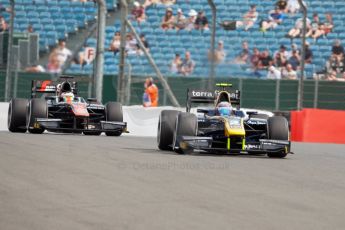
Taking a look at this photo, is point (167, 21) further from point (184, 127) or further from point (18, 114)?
point (184, 127)

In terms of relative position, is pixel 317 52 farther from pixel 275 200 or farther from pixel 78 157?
pixel 275 200

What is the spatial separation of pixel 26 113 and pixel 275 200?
41.6 ft

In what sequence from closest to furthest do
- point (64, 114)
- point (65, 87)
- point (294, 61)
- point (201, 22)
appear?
point (64, 114) → point (65, 87) → point (294, 61) → point (201, 22)

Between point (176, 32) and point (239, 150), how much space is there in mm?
11271

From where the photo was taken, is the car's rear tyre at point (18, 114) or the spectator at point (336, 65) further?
the spectator at point (336, 65)

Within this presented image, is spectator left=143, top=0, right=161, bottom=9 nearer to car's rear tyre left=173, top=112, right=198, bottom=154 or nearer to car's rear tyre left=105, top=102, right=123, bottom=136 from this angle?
car's rear tyre left=105, top=102, right=123, bottom=136

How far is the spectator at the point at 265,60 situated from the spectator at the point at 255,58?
92 mm

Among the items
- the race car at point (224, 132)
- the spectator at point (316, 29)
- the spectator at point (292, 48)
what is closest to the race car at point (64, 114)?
the race car at point (224, 132)

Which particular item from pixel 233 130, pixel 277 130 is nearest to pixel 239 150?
pixel 233 130

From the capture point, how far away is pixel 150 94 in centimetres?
2447

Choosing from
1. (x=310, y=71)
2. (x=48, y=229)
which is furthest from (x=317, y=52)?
(x=48, y=229)

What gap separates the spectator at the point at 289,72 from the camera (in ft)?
81.9

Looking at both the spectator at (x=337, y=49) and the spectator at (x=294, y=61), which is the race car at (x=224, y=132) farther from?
the spectator at (x=337, y=49)

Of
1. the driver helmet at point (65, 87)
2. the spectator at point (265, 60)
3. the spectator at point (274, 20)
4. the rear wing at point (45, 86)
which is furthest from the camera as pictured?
the spectator at point (274, 20)
